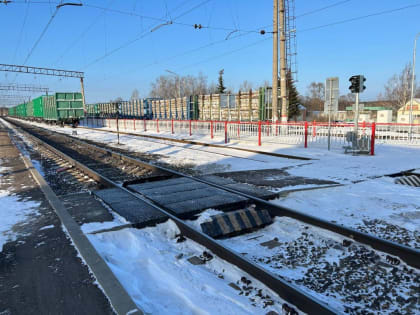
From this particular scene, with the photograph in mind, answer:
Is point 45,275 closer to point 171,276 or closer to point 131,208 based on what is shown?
point 171,276

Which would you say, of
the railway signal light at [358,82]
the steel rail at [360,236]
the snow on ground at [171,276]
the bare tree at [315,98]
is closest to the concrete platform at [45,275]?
the snow on ground at [171,276]

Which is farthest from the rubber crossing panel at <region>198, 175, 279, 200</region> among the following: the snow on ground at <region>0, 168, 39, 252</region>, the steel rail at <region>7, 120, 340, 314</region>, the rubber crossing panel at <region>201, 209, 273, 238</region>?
the snow on ground at <region>0, 168, 39, 252</region>

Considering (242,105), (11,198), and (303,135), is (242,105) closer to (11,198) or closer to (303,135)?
(303,135)

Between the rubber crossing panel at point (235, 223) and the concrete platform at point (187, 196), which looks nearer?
the rubber crossing panel at point (235, 223)

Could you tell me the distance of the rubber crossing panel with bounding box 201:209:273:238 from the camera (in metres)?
4.70

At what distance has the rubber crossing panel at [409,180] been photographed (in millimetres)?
8062

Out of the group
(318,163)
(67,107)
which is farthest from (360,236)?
(67,107)

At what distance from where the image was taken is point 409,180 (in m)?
8.20

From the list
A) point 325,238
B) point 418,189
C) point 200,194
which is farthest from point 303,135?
point 325,238

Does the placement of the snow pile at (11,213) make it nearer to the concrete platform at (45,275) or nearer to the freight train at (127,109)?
the concrete platform at (45,275)

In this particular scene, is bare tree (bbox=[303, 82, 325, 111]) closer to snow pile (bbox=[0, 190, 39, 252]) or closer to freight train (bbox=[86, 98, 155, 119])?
freight train (bbox=[86, 98, 155, 119])

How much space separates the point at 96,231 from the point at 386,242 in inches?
159

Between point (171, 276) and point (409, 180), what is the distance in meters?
7.49

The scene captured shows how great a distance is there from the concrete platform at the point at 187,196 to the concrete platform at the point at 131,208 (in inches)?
14.5
